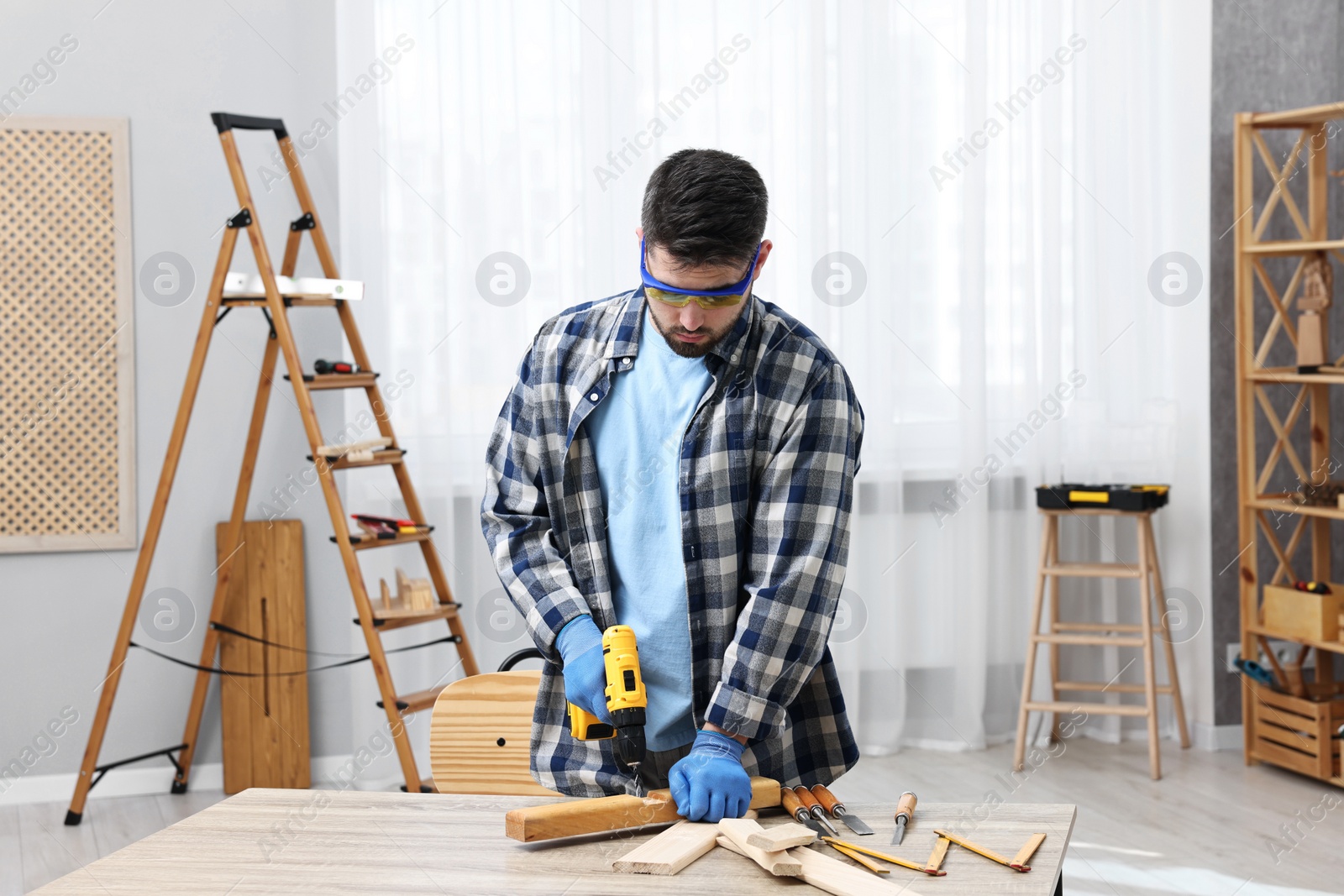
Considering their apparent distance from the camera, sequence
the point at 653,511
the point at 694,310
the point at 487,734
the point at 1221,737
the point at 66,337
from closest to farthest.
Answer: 1. the point at 694,310
2. the point at 653,511
3. the point at 487,734
4. the point at 66,337
5. the point at 1221,737

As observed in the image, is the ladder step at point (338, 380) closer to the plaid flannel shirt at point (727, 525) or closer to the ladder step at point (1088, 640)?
the plaid flannel shirt at point (727, 525)

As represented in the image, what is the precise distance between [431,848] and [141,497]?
2.44 m

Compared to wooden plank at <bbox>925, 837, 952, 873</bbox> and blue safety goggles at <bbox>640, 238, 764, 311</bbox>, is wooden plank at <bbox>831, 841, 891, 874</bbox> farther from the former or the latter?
blue safety goggles at <bbox>640, 238, 764, 311</bbox>

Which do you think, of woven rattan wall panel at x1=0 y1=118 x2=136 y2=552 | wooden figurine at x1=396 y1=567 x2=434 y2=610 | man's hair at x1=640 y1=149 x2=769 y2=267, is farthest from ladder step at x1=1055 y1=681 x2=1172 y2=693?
woven rattan wall panel at x1=0 y1=118 x2=136 y2=552

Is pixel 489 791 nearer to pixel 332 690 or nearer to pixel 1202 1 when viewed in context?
pixel 332 690

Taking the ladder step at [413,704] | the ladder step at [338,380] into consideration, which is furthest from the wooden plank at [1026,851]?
the ladder step at [338,380]

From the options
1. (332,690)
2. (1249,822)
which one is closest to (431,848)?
(332,690)

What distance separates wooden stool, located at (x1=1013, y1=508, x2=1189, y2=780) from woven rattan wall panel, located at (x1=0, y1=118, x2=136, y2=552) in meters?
2.82

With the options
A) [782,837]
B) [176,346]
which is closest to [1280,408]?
[782,837]

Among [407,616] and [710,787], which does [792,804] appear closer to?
[710,787]

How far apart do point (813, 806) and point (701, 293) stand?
674 millimetres

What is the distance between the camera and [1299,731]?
342 cm

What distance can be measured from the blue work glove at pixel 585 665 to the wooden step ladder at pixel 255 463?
153 centimetres

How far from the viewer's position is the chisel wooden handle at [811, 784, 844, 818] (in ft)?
4.77
